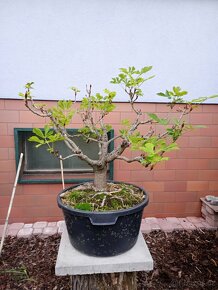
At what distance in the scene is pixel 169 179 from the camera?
7.98ft

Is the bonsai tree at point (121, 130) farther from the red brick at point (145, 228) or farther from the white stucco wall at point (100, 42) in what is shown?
the red brick at point (145, 228)

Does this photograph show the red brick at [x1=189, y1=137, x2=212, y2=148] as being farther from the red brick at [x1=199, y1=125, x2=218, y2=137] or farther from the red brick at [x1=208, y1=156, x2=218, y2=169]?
the red brick at [x1=208, y1=156, x2=218, y2=169]

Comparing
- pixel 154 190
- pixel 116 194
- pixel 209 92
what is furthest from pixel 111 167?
pixel 209 92

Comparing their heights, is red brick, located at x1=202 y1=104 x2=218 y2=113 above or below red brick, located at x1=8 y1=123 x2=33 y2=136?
above

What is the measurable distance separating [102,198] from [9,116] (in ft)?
4.78

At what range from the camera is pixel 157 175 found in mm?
2416

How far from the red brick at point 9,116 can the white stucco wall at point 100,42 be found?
16 cm

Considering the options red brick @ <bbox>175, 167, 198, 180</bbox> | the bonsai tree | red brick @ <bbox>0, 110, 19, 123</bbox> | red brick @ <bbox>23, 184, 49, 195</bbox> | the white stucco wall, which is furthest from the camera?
red brick @ <bbox>175, 167, 198, 180</bbox>

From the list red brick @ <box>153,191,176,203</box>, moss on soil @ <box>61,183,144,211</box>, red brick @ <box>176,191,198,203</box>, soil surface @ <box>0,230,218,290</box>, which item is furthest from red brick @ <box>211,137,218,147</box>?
moss on soil @ <box>61,183,144,211</box>

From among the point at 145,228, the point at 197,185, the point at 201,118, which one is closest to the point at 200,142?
the point at 201,118

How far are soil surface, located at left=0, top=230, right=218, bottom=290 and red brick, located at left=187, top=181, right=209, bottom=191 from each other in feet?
1.49

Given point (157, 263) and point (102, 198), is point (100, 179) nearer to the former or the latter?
point (102, 198)

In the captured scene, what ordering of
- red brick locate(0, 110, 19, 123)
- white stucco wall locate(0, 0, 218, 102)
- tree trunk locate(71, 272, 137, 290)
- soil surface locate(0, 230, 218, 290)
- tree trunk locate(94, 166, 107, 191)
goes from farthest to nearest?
red brick locate(0, 110, 19, 123) < white stucco wall locate(0, 0, 218, 102) < soil surface locate(0, 230, 218, 290) < tree trunk locate(94, 166, 107, 191) < tree trunk locate(71, 272, 137, 290)

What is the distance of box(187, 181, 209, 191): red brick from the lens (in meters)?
2.46
